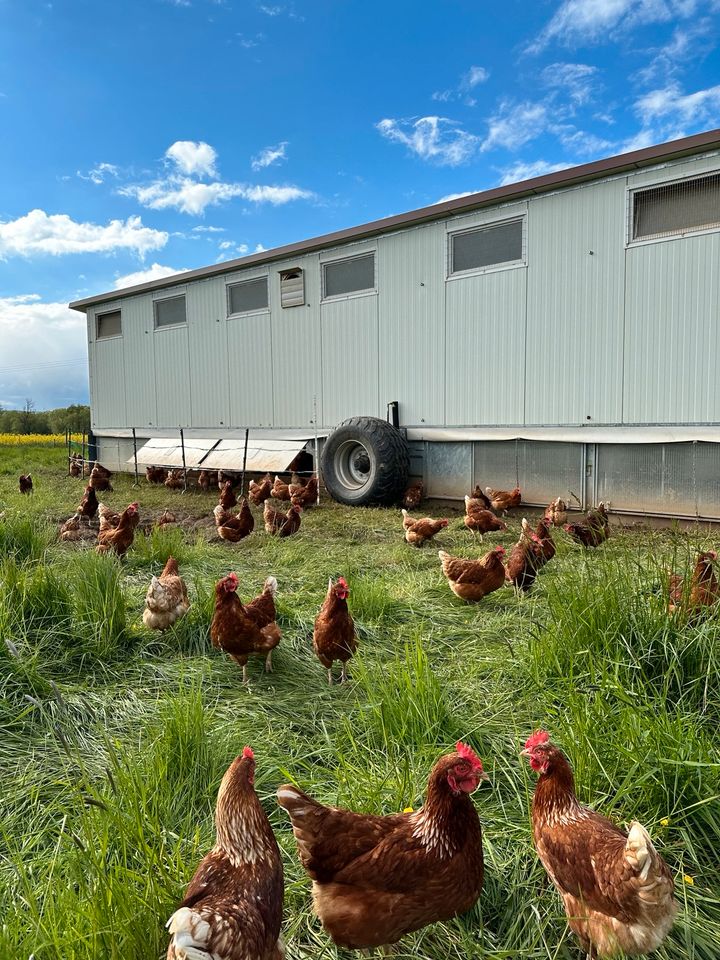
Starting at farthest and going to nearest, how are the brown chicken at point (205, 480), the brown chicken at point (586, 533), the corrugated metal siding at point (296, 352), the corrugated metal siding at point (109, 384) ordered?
the corrugated metal siding at point (109, 384) → the brown chicken at point (205, 480) → the corrugated metal siding at point (296, 352) → the brown chicken at point (586, 533)

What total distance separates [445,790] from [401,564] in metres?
4.45

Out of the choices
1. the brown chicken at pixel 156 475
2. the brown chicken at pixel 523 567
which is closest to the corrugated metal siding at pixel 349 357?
the brown chicken at pixel 156 475

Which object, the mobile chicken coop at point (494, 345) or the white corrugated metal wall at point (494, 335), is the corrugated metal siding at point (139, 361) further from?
the mobile chicken coop at point (494, 345)

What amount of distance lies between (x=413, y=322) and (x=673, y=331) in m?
4.04

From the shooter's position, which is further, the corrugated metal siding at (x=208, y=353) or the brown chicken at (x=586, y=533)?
the corrugated metal siding at (x=208, y=353)

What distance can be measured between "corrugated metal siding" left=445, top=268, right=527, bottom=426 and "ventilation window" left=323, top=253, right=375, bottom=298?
1.79 metres

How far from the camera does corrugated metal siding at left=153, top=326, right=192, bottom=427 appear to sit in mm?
13875

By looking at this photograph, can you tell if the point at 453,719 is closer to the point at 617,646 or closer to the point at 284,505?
the point at 617,646

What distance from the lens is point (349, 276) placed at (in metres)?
10.9

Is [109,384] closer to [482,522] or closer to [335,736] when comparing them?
[482,522]

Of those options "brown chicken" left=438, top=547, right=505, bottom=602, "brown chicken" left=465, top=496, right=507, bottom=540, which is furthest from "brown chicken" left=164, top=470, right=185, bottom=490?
"brown chicken" left=438, top=547, right=505, bottom=602

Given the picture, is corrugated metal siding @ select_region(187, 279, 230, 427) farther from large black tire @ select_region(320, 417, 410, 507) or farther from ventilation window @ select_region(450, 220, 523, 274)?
ventilation window @ select_region(450, 220, 523, 274)

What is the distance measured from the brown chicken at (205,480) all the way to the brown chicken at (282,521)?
4877 millimetres

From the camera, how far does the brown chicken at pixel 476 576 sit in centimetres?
474
